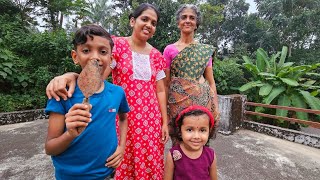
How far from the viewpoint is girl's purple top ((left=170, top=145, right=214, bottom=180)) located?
1354mm

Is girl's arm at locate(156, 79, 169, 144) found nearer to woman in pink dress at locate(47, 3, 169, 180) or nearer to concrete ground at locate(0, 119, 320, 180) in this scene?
woman in pink dress at locate(47, 3, 169, 180)

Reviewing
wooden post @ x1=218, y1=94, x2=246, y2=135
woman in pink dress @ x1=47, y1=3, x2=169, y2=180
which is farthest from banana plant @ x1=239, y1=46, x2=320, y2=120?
woman in pink dress @ x1=47, y1=3, x2=169, y2=180

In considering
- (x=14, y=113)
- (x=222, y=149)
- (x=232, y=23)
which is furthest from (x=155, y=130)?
(x=232, y=23)

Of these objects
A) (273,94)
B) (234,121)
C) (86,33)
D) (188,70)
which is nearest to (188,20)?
(188,70)

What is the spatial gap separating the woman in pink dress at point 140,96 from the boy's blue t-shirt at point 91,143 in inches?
17.5

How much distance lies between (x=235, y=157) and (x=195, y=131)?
221cm

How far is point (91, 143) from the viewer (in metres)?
0.93

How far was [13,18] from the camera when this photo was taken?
Result: 8055 millimetres

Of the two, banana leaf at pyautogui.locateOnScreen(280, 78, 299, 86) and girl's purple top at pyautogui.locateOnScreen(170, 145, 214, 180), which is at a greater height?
banana leaf at pyautogui.locateOnScreen(280, 78, 299, 86)

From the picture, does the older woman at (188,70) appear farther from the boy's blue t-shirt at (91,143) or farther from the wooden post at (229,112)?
the wooden post at (229,112)

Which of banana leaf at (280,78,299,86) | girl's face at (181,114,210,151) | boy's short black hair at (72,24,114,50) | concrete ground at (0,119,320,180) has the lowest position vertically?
concrete ground at (0,119,320,180)

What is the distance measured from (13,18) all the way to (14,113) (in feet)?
17.5

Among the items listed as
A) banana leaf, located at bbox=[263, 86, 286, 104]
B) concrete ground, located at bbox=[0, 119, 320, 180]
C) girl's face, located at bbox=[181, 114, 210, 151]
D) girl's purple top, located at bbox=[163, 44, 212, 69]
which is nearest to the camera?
girl's face, located at bbox=[181, 114, 210, 151]

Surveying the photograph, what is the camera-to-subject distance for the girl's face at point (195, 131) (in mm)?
1354
